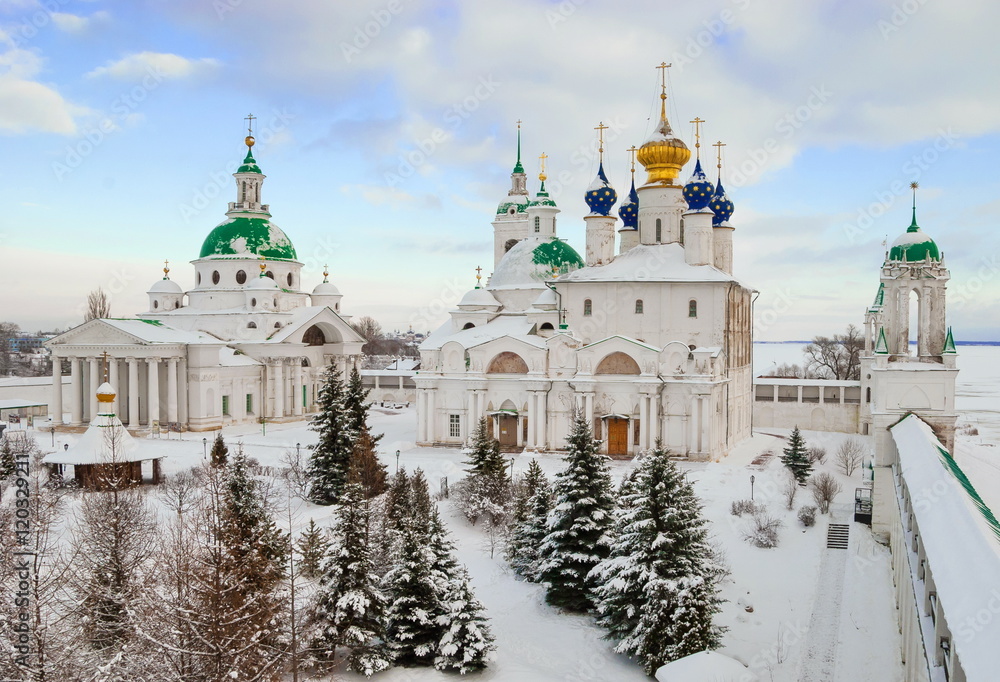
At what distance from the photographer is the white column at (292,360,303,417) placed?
147 feet

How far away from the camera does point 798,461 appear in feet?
98.5

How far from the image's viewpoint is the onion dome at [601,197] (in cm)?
3719

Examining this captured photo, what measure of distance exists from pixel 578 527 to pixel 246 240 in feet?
106

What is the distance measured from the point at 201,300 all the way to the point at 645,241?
24.1 meters

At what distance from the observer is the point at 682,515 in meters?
16.2

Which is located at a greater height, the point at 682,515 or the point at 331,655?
the point at 682,515

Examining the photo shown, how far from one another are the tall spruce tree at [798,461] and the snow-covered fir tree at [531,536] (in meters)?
12.3

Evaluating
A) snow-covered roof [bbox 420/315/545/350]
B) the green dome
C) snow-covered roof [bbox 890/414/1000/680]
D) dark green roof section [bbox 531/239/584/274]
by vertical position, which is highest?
the green dome

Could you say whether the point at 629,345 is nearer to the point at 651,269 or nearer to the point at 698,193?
the point at 651,269

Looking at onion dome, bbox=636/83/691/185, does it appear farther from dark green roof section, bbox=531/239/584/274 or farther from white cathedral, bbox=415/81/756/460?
dark green roof section, bbox=531/239/584/274

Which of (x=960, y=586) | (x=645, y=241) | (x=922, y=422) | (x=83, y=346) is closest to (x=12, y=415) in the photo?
(x=83, y=346)

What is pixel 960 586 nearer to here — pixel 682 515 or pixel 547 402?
pixel 682 515

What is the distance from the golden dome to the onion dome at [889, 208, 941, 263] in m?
14.9

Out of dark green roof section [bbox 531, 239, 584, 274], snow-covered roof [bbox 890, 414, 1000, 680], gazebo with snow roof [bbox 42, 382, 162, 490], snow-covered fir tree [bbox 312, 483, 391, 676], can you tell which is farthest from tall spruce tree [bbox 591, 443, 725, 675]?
dark green roof section [bbox 531, 239, 584, 274]
